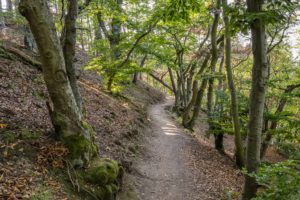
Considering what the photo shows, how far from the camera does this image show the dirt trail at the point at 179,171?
296 inches

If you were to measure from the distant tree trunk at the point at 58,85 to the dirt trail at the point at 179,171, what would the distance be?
241cm

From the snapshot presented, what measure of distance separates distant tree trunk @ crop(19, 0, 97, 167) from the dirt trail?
241cm

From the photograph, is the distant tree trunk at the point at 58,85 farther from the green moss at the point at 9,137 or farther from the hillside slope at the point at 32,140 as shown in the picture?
the green moss at the point at 9,137

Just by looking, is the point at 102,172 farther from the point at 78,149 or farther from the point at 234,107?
the point at 234,107

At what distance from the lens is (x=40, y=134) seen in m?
5.43

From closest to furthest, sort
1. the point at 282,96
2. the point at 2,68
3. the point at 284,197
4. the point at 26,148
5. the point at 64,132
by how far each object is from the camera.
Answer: the point at 284,197
the point at 26,148
the point at 64,132
the point at 2,68
the point at 282,96

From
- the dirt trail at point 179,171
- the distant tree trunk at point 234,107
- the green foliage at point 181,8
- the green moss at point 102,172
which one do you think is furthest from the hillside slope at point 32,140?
the distant tree trunk at point 234,107

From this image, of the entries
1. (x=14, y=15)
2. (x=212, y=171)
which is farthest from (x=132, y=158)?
(x=14, y=15)

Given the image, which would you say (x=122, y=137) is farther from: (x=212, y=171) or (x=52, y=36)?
(x=52, y=36)

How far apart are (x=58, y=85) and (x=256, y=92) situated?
12.4 feet

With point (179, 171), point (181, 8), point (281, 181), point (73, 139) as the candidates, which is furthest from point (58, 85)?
point (179, 171)

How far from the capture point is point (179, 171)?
902cm

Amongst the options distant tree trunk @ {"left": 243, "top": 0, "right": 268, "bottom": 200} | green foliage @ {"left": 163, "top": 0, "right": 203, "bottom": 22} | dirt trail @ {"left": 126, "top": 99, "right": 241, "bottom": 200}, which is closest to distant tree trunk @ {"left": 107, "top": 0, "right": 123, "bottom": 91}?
dirt trail @ {"left": 126, "top": 99, "right": 241, "bottom": 200}

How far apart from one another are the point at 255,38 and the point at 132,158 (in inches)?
220
